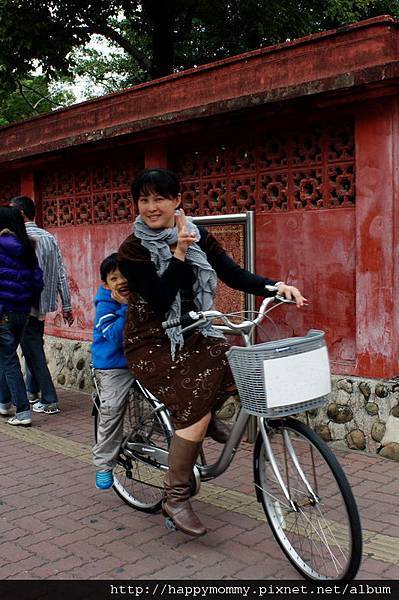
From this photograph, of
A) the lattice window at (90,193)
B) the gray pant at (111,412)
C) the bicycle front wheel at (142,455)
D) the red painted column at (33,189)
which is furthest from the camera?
the red painted column at (33,189)

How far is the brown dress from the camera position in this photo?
138 inches

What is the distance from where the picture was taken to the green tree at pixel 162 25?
13523mm

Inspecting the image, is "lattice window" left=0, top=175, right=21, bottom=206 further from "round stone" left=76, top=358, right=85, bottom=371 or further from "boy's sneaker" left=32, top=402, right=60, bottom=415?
"boy's sneaker" left=32, top=402, right=60, bottom=415

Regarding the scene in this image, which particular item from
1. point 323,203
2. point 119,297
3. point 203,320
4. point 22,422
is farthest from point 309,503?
point 22,422

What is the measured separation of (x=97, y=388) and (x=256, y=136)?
9.15 ft

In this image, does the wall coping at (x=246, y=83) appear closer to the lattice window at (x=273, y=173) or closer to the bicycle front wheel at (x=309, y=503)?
the lattice window at (x=273, y=173)

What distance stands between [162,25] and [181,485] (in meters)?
13.4

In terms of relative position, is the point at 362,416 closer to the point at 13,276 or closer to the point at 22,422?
the point at 22,422

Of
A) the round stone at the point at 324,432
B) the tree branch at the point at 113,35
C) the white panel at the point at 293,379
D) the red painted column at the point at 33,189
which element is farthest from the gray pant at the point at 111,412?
the tree branch at the point at 113,35

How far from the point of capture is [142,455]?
13.5ft

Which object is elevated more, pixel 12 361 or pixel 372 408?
pixel 12 361

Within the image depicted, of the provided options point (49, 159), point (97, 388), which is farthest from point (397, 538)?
point (49, 159)

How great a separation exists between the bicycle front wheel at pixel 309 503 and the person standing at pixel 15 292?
11.2 feet
